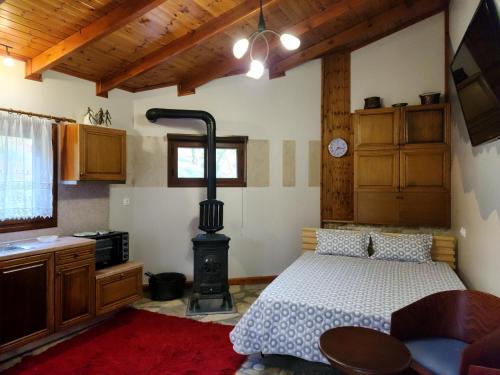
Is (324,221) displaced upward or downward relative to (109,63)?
downward

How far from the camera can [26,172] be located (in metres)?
3.20

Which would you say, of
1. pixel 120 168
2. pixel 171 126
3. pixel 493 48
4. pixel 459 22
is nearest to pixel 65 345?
pixel 120 168

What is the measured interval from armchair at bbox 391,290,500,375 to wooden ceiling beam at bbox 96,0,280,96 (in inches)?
110

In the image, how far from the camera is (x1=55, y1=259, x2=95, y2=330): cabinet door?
2994mm

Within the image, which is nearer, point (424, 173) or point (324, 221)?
point (424, 173)

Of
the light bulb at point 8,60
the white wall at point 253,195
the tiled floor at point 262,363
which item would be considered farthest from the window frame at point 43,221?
the white wall at point 253,195

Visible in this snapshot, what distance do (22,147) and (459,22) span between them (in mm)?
4587

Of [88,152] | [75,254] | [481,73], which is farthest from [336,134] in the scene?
[75,254]

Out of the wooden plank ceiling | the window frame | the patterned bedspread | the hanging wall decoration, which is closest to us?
the patterned bedspread

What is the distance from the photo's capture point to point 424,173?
4016 millimetres

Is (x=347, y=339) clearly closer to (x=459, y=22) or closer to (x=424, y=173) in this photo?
(x=424, y=173)

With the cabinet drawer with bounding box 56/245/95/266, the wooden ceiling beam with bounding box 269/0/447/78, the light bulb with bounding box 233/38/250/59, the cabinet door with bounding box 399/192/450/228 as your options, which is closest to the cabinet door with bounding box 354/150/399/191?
the cabinet door with bounding box 399/192/450/228

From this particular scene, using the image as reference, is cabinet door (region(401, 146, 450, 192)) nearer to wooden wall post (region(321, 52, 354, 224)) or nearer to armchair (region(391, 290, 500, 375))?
wooden wall post (region(321, 52, 354, 224))

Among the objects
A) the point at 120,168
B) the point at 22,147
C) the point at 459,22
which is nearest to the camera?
the point at 22,147
